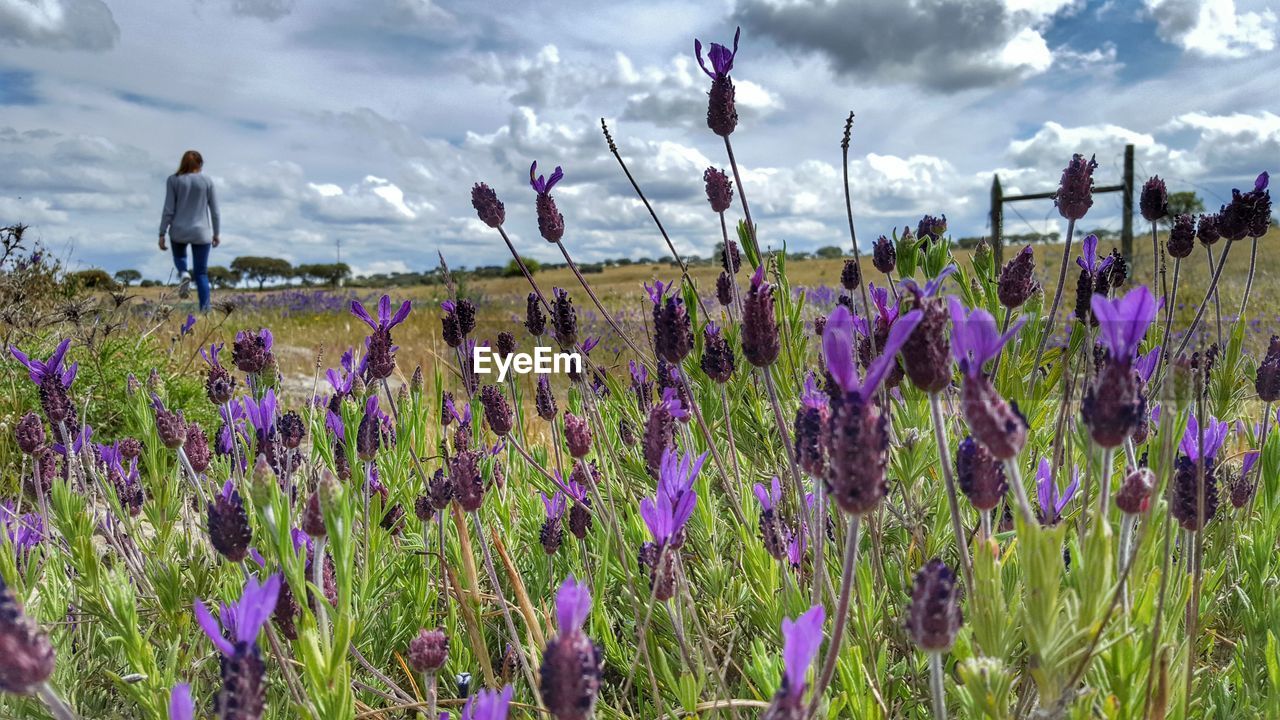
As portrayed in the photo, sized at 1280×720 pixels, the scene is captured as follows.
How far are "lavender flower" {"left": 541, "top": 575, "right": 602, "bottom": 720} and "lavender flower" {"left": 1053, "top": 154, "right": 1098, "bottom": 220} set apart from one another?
60.9 inches

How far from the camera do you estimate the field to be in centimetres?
89

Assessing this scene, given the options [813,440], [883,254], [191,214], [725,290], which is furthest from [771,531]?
[191,214]

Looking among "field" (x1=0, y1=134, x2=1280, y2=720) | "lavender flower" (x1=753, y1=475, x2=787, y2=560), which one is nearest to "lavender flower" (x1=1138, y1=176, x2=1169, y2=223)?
"field" (x1=0, y1=134, x2=1280, y2=720)

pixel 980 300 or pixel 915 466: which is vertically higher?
pixel 980 300

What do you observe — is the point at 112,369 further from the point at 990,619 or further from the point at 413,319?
the point at 413,319

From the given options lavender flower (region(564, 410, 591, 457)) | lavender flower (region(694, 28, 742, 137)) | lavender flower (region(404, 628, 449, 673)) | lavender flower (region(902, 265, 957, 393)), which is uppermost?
lavender flower (region(694, 28, 742, 137))

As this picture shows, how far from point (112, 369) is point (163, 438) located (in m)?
3.38

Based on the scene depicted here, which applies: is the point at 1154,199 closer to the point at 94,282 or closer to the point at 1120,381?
the point at 1120,381

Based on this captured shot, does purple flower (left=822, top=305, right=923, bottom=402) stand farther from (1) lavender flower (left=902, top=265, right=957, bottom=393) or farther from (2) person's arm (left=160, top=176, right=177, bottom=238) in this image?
(2) person's arm (left=160, top=176, right=177, bottom=238)

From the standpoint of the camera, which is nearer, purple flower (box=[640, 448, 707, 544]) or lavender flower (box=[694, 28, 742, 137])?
purple flower (box=[640, 448, 707, 544])

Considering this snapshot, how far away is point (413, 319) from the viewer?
11875 mm

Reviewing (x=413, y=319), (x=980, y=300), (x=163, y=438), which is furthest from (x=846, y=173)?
(x=413, y=319)

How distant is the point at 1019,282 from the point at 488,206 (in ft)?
4.14

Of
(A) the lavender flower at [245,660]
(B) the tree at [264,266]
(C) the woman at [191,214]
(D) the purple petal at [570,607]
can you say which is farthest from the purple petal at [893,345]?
(B) the tree at [264,266]
